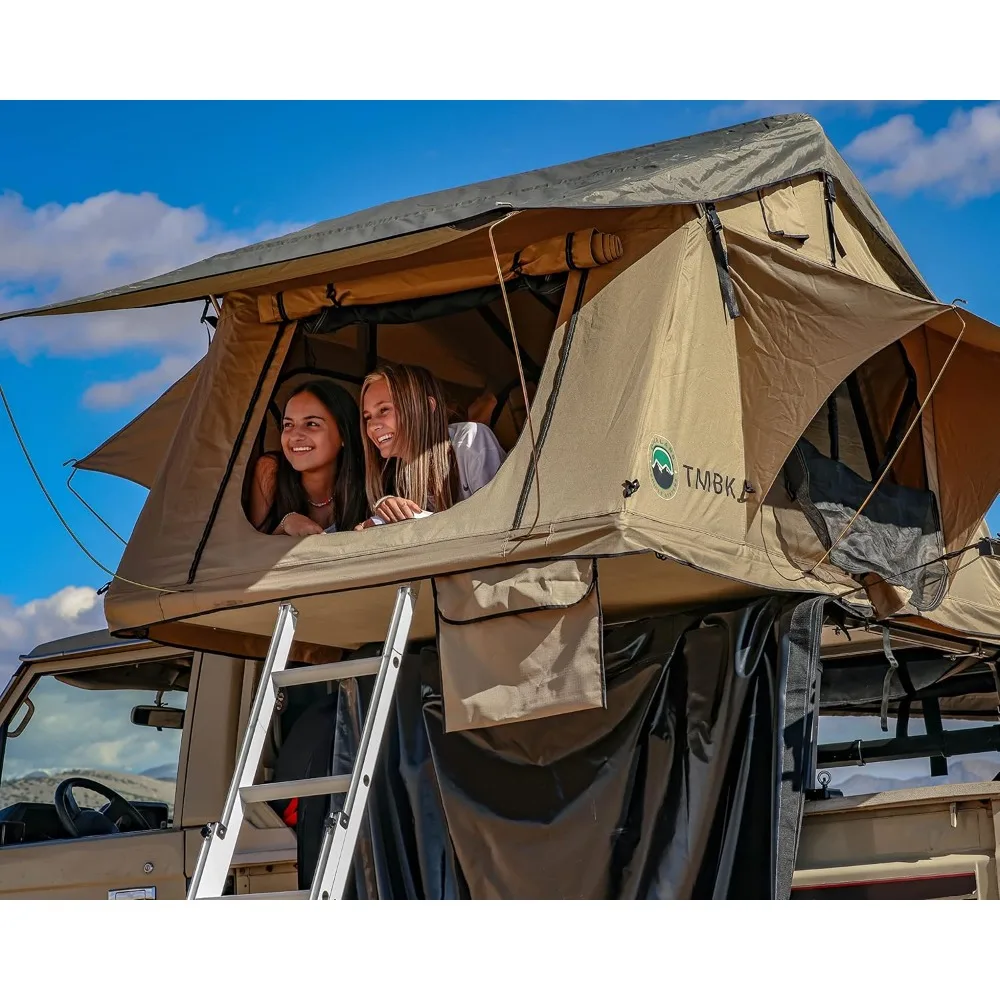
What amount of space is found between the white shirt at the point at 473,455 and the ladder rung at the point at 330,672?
842mm

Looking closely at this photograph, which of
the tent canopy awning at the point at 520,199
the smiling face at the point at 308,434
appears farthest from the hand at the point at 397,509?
the tent canopy awning at the point at 520,199

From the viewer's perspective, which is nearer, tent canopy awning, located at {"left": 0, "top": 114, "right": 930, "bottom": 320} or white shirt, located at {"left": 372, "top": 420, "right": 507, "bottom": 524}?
tent canopy awning, located at {"left": 0, "top": 114, "right": 930, "bottom": 320}

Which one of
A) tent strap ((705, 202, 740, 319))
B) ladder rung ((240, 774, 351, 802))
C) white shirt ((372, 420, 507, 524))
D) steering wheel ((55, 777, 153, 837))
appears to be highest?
tent strap ((705, 202, 740, 319))

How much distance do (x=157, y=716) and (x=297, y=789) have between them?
2118mm

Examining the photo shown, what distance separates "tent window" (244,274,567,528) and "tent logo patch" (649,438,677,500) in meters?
1.11

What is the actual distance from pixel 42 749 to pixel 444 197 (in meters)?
3.39

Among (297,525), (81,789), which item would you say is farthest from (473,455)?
(81,789)

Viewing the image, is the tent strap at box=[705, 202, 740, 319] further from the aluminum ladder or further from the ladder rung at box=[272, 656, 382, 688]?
the ladder rung at box=[272, 656, 382, 688]

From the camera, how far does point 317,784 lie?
4.87 m

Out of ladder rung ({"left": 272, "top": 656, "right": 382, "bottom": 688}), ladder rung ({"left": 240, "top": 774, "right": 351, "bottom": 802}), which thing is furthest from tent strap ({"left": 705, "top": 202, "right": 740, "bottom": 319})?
ladder rung ({"left": 240, "top": 774, "right": 351, "bottom": 802})

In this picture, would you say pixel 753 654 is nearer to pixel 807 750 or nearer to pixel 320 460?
pixel 807 750

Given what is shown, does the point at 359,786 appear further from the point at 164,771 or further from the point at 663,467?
the point at 164,771

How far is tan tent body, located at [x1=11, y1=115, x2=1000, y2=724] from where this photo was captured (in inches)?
197

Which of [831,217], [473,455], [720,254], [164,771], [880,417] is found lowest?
[164,771]
